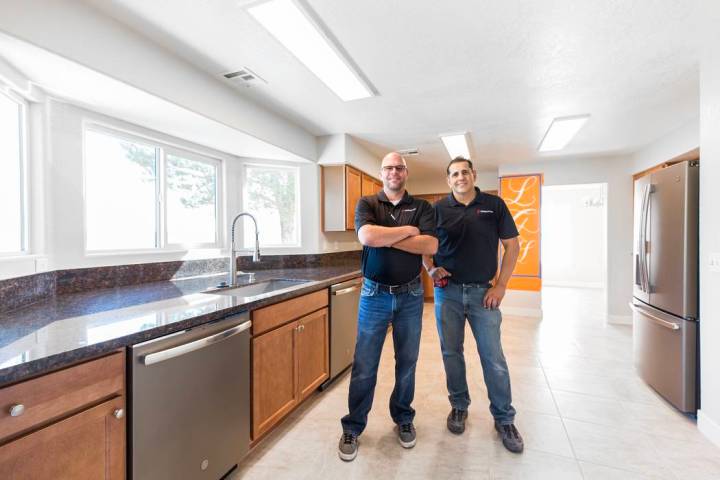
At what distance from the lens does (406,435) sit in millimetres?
1777

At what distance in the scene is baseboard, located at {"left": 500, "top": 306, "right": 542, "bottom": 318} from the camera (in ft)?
15.6

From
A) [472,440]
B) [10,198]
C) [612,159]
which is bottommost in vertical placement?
[472,440]

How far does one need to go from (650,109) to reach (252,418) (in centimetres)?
398

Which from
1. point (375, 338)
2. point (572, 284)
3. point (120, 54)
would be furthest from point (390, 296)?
point (572, 284)

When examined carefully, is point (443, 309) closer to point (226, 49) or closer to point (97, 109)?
point (226, 49)

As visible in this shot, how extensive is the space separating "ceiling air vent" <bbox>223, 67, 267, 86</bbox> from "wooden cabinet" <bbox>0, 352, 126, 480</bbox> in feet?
5.93

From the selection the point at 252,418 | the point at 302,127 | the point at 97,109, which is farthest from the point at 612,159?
the point at 97,109

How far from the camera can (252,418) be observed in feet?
5.49

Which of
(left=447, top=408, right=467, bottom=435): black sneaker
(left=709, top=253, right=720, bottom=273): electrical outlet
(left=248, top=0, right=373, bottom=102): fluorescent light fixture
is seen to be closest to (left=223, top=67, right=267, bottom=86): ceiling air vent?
(left=248, top=0, right=373, bottom=102): fluorescent light fixture

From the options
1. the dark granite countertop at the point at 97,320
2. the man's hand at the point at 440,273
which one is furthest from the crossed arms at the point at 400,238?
the dark granite countertop at the point at 97,320

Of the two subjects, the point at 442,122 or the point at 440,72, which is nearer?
the point at 440,72

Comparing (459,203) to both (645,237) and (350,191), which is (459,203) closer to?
(645,237)

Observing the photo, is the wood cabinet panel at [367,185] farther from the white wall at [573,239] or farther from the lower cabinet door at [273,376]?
the white wall at [573,239]

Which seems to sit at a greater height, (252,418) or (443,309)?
(443,309)
